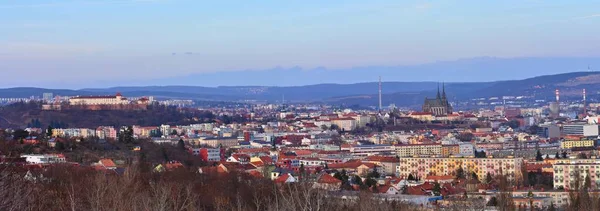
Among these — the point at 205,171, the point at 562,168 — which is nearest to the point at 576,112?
the point at 562,168

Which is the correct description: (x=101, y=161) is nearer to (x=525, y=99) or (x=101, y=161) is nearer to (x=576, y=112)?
(x=576, y=112)

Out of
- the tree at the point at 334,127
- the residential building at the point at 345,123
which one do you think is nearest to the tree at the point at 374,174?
the tree at the point at 334,127

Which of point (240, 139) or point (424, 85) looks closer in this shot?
point (240, 139)

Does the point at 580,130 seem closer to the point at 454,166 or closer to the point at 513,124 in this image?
the point at 513,124

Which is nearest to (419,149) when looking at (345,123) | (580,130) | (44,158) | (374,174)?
(374,174)

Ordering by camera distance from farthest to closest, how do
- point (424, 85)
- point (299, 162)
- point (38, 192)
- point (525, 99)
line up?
point (424, 85)
point (525, 99)
point (299, 162)
point (38, 192)

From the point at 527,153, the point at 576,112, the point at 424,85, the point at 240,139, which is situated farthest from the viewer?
the point at 424,85
